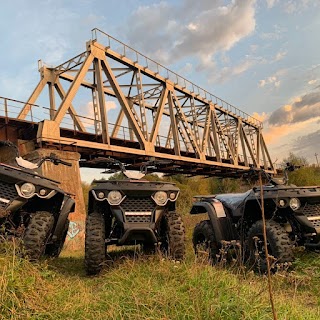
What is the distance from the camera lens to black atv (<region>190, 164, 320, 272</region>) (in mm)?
4906

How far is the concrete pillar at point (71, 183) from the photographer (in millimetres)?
13062

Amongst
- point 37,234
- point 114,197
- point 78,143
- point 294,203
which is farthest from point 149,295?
point 78,143

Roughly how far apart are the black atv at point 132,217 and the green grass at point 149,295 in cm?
58

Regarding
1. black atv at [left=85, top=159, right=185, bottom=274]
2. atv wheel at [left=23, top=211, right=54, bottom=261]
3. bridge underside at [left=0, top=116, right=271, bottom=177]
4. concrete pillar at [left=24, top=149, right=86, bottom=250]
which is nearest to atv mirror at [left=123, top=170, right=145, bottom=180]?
black atv at [left=85, top=159, right=185, bottom=274]

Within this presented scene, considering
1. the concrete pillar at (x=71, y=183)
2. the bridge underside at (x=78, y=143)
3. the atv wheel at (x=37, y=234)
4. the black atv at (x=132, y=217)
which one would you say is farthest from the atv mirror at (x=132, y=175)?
the concrete pillar at (x=71, y=183)

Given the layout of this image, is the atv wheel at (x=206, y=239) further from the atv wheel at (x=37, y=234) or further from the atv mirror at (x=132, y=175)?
the atv wheel at (x=37, y=234)

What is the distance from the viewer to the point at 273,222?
5.12 metres

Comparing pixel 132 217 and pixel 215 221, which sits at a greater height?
pixel 132 217

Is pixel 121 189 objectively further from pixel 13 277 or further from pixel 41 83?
pixel 41 83

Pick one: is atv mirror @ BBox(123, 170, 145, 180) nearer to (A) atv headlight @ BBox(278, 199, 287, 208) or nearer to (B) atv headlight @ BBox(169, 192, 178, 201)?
(B) atv headlight @ BBox(169, 192, 178, 201)

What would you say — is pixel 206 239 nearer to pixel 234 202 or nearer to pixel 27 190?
pixel 234 202

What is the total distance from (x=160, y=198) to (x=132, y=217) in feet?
1.63

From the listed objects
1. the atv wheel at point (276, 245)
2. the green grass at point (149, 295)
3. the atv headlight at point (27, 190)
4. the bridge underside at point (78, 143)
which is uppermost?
the bridge underside at point (78, 143)

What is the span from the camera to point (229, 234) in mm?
6309
